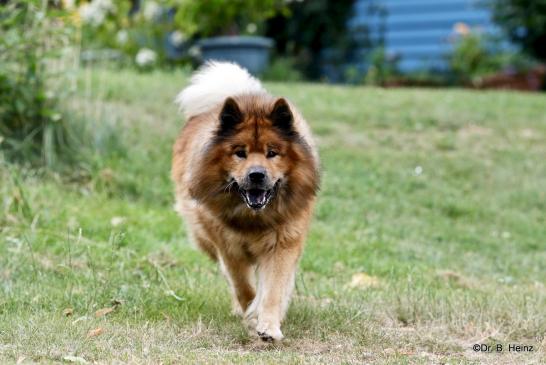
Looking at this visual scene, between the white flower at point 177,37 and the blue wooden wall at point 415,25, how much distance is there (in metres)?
4.12

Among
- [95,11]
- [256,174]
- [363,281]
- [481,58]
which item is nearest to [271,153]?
[256,174]

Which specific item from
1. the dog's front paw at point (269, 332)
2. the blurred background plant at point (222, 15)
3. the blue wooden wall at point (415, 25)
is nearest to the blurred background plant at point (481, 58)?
the blue wooden wall at point (415, 25)

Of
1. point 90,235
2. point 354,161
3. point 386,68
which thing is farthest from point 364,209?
point 386,68

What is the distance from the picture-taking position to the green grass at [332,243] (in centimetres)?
456

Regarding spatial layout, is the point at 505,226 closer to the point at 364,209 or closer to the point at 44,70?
the point at 364,209

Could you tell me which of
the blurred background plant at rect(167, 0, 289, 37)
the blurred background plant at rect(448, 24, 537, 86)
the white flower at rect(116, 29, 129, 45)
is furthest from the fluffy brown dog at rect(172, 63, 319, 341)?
the blurred background plant at rect(448, 24, 537, 86)

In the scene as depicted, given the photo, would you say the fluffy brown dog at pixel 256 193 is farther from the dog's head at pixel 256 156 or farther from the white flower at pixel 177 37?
the white flower at pixel 177 37

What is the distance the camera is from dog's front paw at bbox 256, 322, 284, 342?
4.46m

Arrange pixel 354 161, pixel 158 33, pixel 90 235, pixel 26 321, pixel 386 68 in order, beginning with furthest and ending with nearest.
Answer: pixel 386 68 → pixel 158 33 → pixel 354 161 → pixel 90 235 → pixel 26 321

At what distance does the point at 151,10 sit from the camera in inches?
573

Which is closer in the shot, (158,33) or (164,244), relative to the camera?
Answer: (164,244)

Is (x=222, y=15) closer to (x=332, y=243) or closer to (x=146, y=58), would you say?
(x=146, y=58)

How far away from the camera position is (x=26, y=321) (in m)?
4.54

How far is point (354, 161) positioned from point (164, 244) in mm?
3397
